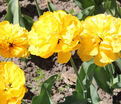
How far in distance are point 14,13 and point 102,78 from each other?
0.92m

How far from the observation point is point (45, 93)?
1404 mm

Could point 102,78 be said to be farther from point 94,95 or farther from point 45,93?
point 45,93

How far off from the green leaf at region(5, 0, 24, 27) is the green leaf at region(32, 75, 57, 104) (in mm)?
800

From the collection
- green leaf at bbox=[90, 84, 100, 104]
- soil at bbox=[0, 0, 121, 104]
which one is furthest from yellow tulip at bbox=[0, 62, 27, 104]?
soil at bbox=[0, 0, 121, 104]

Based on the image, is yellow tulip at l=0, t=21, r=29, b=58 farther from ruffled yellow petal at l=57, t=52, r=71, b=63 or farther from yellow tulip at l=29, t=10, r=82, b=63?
ruffled yellow petal at l=57, t=52, r=71, b=63

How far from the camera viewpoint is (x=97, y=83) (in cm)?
183

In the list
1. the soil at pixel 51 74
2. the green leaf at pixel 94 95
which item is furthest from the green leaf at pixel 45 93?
the soil at pixel 51 74

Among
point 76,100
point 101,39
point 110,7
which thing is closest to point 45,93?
point 76,100

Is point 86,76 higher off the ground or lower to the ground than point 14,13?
lower

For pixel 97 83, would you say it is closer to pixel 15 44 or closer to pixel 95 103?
pixel 95 103

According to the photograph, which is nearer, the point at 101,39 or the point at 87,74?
the point at 101,39

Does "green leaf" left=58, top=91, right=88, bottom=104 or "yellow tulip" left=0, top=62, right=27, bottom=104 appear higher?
"yellow tulip" left=0, top=62, right=27, bottom=104

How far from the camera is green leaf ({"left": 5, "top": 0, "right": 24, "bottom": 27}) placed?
199 centimetres

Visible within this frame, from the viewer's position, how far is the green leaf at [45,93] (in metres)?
1.36
